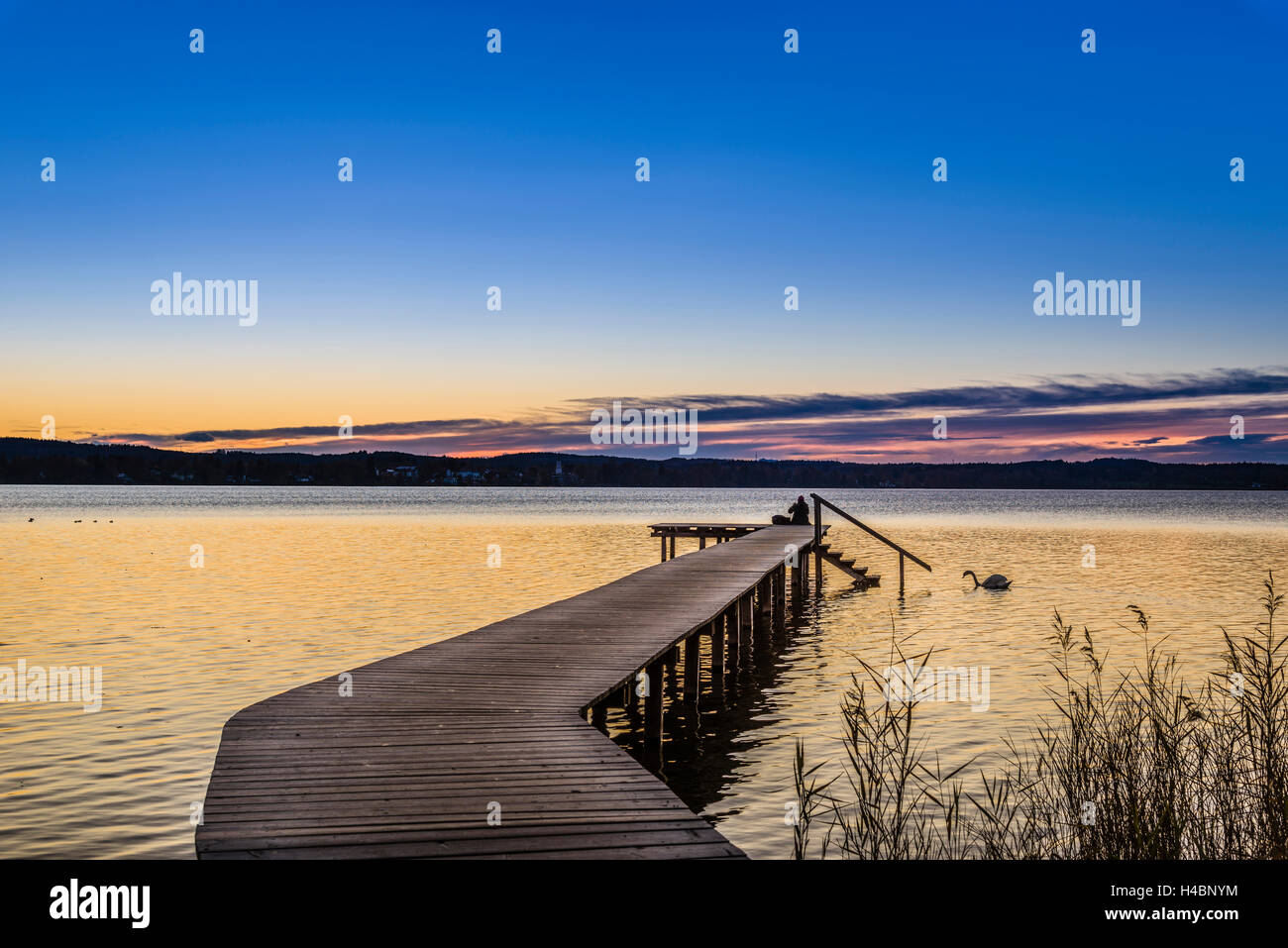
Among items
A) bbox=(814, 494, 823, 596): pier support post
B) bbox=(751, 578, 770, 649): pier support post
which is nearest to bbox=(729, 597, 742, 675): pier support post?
bbox=(751, 578, 770, 649): pier support post

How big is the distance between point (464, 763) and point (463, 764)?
0.09 ft

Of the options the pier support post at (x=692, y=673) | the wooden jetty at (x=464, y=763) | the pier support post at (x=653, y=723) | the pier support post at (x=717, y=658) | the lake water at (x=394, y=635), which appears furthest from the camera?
the pier support post at (x=717, y=658)

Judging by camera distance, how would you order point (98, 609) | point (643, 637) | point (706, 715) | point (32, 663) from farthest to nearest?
point (98, 609)
point (32, 663)
point (706, 715)
point (643, 637)

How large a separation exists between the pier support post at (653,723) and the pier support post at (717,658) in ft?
13.7

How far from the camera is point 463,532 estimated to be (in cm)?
6300

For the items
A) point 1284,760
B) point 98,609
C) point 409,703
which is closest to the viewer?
point 1284,760

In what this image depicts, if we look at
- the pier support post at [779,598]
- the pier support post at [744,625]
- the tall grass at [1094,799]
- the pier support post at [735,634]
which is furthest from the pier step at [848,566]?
Result: the tall grass at [1094,799]

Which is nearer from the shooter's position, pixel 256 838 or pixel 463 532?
pixel 256 838

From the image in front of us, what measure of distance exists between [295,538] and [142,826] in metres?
47.7

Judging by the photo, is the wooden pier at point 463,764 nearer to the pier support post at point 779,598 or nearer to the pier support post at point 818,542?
the pier support post at point 779,598

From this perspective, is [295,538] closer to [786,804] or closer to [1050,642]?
[1050,642]

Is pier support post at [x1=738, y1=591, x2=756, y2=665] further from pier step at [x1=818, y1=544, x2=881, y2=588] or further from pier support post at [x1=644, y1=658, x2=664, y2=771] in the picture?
pier step at [x1=818, y1=544, x2=881, y2=588]

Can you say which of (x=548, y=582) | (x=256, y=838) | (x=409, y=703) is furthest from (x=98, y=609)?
(x=256, y=838)

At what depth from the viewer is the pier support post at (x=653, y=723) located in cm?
1123
